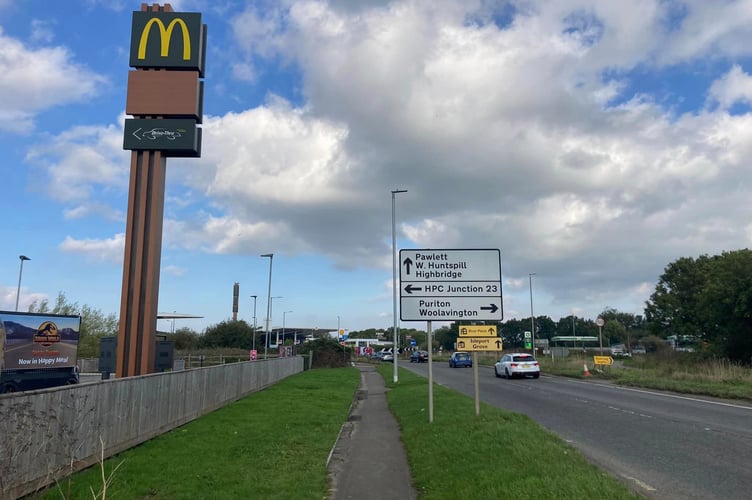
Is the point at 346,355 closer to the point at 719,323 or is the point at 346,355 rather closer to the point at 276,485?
A: the point at 719,323

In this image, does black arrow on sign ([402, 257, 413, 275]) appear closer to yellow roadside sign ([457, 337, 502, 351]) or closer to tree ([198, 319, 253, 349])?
yellow roadside sign ([457, 337, 502, 351])

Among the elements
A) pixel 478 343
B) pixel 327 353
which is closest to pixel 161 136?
pixel 478 343

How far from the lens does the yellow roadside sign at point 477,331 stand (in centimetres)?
1271

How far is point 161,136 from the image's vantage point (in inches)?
736

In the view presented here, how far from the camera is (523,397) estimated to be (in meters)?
20.1

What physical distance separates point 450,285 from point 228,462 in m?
6.10

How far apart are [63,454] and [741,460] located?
9774 millimetres

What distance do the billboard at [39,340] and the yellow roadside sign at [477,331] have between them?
16.0 m

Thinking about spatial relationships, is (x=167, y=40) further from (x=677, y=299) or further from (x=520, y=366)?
(x=677, y=299)

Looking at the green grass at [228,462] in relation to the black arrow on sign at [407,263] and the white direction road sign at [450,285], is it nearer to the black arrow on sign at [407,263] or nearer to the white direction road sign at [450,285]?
the white direction road sign at [450,285]

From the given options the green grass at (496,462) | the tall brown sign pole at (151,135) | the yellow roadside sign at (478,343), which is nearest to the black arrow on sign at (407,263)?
the yellow roadside sign at (478,343)

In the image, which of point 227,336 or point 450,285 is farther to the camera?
point 227,336

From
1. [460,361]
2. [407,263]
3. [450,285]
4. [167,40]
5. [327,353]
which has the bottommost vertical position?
[460,361]

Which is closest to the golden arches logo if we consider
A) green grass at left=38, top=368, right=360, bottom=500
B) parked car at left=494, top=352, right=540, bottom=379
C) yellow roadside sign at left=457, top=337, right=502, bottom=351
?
green grass at left=38, top=368, right=360, bottom=500
